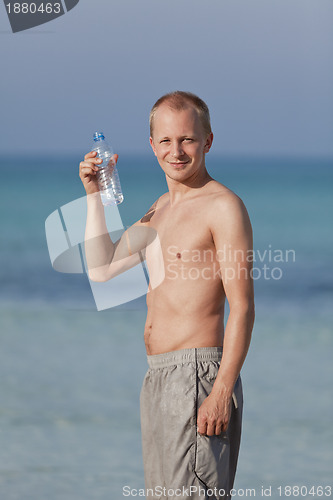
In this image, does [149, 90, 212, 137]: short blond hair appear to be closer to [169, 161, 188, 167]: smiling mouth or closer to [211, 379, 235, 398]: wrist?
[169, 161, 188, 167]: smiling mouth

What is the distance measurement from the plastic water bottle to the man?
0.08 m

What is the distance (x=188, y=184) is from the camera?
2688 mm

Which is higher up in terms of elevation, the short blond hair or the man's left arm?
the short blond hair

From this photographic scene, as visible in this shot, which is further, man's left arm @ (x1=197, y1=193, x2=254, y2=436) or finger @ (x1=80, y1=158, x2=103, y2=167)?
finger @ (x1=80, y1=158, x2=103, y2=167)

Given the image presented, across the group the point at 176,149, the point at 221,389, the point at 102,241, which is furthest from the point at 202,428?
the point at 176,149

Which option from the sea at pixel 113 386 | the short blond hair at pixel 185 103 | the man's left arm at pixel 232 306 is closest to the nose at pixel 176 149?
the short blond hair at pixel 185 103

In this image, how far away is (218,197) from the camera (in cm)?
255

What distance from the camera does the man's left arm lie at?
2.47 meters

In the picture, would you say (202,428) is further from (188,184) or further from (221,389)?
(188,184)

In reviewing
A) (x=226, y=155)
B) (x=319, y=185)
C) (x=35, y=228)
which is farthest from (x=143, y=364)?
(x=226, y=155)

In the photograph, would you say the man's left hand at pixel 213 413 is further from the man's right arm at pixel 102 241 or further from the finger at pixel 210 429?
the man's right arm at pixel 102 241

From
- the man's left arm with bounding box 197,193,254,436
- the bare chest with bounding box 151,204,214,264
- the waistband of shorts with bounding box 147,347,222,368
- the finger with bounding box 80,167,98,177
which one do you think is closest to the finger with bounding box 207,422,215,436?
the man's left arm with bounding box 197,193,254,436

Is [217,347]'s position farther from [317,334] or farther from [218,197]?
[317,334]

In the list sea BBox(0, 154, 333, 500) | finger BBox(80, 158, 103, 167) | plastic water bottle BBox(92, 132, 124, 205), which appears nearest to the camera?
finger BBox(80, 158, 103, 167)
